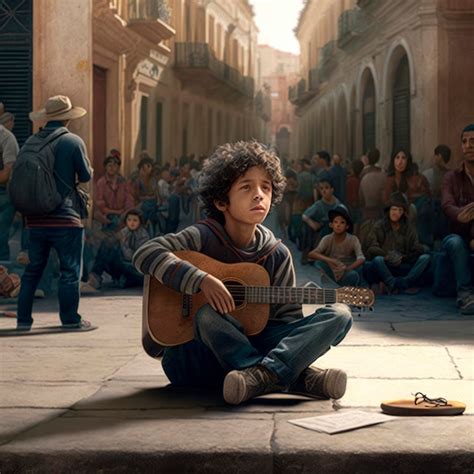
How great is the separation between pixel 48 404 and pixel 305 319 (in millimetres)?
1197

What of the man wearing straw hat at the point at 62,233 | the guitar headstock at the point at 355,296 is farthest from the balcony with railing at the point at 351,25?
the guitar headstock at the point at 355,296

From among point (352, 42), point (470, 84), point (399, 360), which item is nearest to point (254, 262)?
point (399, 360)

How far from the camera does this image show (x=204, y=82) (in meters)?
21.9

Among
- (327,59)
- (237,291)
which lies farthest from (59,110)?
(327,59)

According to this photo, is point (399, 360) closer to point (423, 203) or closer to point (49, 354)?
point (49, 354)

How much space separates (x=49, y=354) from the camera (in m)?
6.49

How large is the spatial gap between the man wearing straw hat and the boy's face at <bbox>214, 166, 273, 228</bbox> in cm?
295

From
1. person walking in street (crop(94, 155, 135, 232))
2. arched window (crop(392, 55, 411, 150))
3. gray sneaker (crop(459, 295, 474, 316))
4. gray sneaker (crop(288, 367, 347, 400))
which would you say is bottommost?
gray sneaker (crop(288, 367, 347, 400))

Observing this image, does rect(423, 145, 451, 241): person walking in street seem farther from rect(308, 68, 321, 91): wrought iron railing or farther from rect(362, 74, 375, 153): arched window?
rect(308, 68, 321, 91): wrought iron railing

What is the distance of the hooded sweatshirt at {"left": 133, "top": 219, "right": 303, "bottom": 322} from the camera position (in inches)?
186

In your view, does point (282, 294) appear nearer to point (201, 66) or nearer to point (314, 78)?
point (201, 66)

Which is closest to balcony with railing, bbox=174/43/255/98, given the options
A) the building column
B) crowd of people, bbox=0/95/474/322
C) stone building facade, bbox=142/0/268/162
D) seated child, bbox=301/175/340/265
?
stone building facade, bbox=142/0/268/162

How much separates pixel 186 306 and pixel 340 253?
224 inches

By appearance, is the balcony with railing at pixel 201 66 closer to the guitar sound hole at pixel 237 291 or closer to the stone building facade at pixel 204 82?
the stone building facade at pixel 204 82
